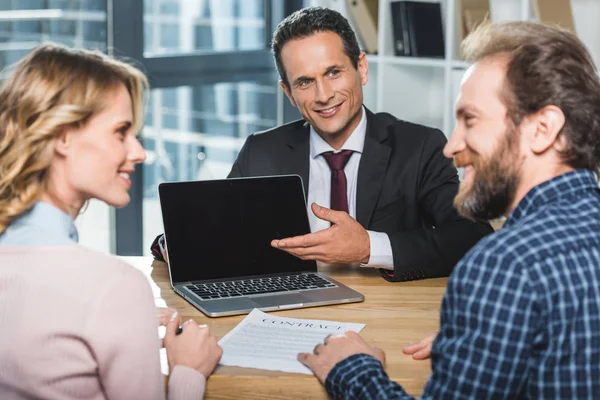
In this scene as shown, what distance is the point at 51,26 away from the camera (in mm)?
3389

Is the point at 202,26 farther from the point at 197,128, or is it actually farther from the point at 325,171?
the point at 325,171

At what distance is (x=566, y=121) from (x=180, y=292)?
0.91m

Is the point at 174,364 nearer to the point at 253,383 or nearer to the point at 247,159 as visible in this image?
the point at 253,383

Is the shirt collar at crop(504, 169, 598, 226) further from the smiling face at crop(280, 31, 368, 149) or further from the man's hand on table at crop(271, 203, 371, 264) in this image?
the smiling face at crop(280, 31, 368, 149)

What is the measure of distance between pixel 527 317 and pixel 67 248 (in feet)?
2.03

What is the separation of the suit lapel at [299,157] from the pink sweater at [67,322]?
3.99 feet

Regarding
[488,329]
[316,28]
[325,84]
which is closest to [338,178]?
[325,84]

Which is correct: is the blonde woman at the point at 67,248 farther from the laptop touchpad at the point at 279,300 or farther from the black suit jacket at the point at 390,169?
the black suit jacket at the point at 390,169

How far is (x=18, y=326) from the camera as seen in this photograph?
3.54 ft

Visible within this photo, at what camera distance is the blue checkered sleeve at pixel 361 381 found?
1.24 meters

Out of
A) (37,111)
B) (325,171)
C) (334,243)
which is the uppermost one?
(37,111)

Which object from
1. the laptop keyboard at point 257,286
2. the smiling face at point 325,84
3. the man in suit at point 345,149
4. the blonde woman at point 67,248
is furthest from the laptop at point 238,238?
the blonde woman at point 67,248

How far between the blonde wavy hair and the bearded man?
547mm

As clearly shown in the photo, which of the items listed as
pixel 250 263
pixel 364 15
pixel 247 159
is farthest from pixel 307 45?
pixel 364 15
